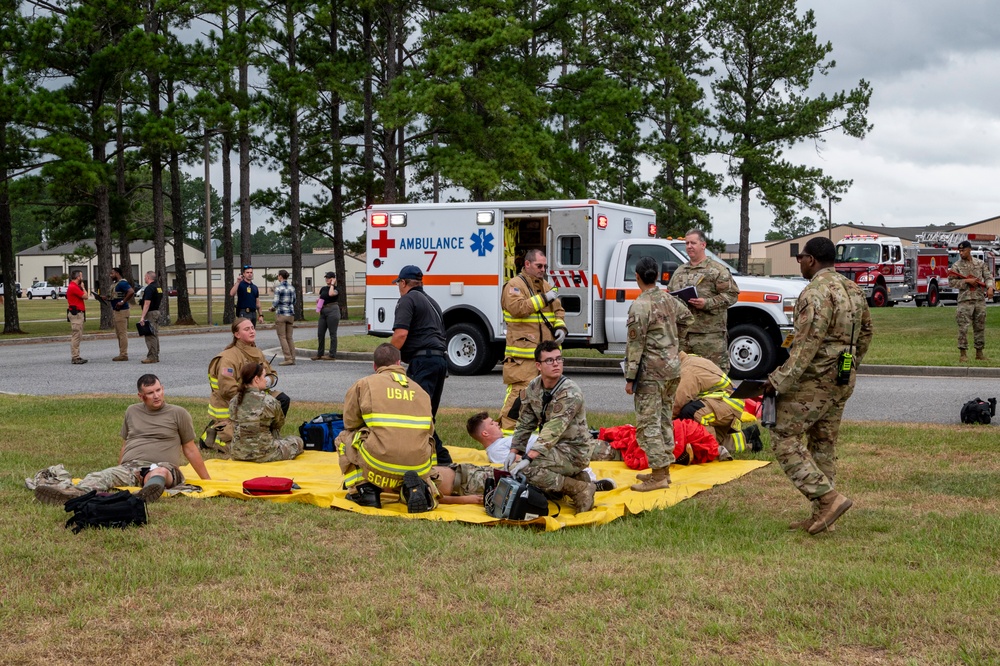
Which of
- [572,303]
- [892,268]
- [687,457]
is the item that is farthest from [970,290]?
[892,268]

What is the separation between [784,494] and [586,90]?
88.9 ft

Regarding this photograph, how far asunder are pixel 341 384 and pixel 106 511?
9.34 metres

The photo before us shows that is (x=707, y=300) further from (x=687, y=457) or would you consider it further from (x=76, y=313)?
(x=76, y=313)

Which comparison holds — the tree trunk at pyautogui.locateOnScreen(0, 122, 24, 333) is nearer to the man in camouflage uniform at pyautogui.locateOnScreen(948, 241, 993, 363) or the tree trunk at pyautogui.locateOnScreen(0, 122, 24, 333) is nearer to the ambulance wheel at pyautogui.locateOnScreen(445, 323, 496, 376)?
the ambulance wheel at pyautogui.locateOnScreen(445, 323, 496, 376)

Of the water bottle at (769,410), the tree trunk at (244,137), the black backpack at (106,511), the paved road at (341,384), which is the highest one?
the tree trunk at (244,137)

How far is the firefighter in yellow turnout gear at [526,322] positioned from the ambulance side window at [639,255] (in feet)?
20.1

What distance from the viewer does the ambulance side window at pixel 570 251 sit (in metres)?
16.2

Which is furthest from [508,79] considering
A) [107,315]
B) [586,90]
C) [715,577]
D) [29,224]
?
[29,224]

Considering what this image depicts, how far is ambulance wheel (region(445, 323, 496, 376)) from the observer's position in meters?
17.0

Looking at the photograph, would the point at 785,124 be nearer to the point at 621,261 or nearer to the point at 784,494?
the point at 621,261

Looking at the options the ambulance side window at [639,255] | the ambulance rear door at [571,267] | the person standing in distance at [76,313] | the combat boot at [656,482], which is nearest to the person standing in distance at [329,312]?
the person standing in distance at [76,313]

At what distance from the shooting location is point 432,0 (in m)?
33.8

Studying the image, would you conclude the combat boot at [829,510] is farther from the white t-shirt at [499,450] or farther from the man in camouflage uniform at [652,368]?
the white t-shirt at [499,450]

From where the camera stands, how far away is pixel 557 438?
277 inches
